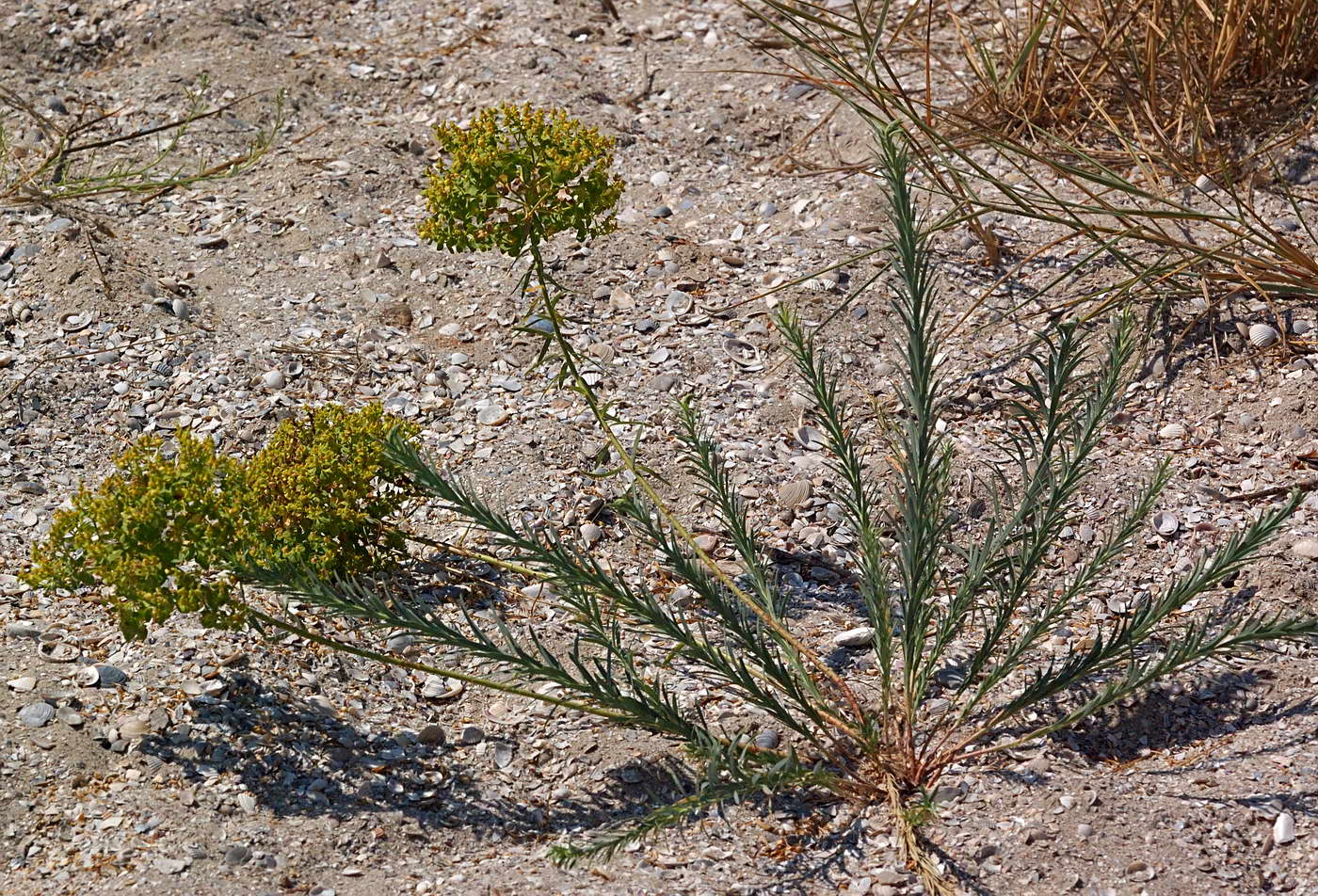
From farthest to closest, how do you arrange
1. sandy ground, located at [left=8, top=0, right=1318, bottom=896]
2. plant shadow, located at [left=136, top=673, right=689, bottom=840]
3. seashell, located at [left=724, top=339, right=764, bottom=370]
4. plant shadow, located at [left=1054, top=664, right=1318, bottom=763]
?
seashell, located at [left=724, top=339, right=764, bottom=370] < plant shadow, located at [left=1054, top=664, right=1318, bottom=763] < plant shadow, located at [left=136, top=673, right=689, bottom=840] < sandy ground, located at [left=8, top=0, right=1318, bottom=896]

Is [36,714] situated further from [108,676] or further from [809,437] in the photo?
[809,437]

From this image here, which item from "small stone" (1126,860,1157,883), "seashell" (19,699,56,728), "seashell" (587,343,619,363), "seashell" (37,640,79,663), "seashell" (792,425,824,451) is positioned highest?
"small stone" (1126,860,1157,883)

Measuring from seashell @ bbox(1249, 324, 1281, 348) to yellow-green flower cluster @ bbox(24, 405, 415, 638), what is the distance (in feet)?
6.57

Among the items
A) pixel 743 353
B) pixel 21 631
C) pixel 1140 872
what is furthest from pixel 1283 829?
pixel 21 631

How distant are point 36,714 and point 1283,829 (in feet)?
6.61

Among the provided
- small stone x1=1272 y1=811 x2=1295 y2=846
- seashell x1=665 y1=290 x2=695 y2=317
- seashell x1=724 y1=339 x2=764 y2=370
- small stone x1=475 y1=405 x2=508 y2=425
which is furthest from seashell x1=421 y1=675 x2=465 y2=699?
small stone x1=1272 y1=811 x2=1295 y2=846

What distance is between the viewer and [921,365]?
1875mm

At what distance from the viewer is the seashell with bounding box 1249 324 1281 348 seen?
3057 millimetres

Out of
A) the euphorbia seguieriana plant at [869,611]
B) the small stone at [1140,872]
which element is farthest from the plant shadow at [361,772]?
the small stone at [1140,872]

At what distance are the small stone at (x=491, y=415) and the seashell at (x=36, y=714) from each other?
1.15 metres

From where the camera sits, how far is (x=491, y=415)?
3.04m

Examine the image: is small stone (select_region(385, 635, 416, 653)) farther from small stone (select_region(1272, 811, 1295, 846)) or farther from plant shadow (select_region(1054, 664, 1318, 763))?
small stone (select_region(1272, 811, 1295, 846))

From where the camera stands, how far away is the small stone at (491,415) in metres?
3.02

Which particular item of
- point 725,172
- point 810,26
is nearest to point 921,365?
point 725,172
